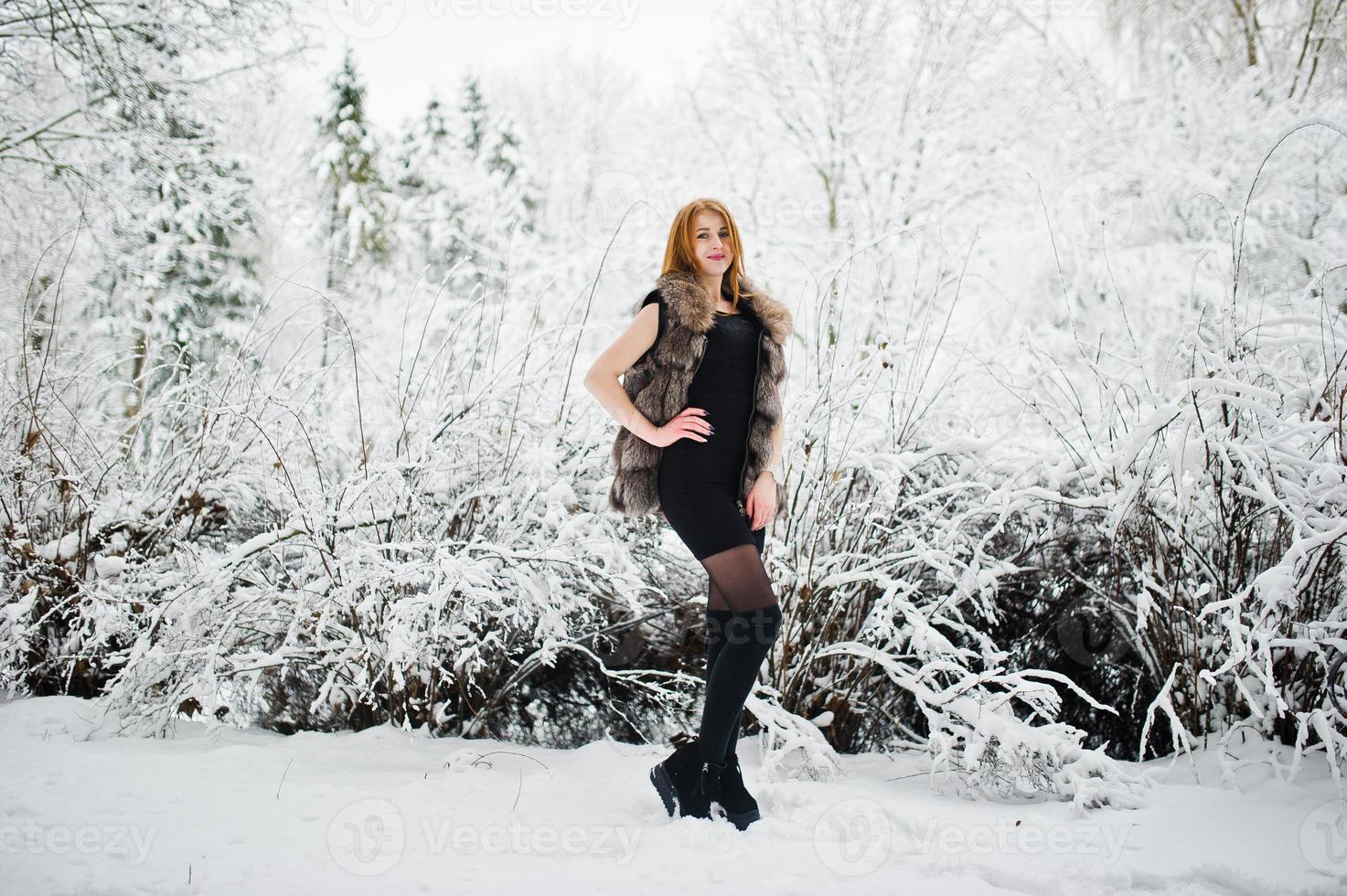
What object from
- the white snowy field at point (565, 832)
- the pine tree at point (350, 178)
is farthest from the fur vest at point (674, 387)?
the pine tree at point (350, 178)

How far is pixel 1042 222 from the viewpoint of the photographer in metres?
7.03

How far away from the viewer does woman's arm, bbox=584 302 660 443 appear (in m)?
1.81

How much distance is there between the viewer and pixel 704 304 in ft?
6.08

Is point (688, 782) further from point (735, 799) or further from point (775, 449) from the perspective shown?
point (775, 449)

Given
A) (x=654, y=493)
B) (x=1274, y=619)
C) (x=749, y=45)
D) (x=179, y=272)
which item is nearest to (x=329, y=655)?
(x=654, y=493)

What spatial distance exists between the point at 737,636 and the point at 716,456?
1.36ft

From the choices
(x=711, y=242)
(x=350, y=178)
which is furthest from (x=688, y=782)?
(x=350, y=178)

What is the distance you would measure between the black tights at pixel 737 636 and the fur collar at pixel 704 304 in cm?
55

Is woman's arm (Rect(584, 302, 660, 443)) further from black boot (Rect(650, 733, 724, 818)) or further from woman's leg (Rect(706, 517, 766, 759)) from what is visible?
black boot (Rect(650, 733, 724, 818))

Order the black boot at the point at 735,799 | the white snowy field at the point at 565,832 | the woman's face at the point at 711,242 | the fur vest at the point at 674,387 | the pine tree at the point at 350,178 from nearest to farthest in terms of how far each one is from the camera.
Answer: the white snowy field at the point at 565,832
the black boot at the point at 735,799
the fur vest at the point at 674,387
the woman's face at the point at 711,242
the pine tree at the point at 350,178

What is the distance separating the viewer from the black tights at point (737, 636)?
1.72 meters

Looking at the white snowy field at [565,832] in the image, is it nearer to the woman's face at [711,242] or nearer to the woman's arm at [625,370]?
the woman's arm at [625,370]

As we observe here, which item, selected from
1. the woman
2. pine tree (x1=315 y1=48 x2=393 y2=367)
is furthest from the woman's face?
pine tree (x1=315 y1=48 x2=393 y2=367)

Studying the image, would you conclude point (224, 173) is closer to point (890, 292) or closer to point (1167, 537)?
point (890, 292)
